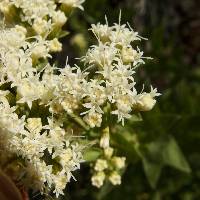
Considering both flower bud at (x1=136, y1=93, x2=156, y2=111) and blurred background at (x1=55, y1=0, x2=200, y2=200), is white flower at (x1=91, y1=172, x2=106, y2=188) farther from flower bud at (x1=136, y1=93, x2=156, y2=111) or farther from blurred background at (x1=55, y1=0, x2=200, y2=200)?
flower bud at (x1=136, y1=93, x2=156, y2=111)

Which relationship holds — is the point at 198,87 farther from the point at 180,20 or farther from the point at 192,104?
the point at 180,20

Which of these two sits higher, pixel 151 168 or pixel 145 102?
pixel 145 102

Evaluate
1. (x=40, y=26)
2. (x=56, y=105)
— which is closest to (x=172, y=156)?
(x=56, y=105)

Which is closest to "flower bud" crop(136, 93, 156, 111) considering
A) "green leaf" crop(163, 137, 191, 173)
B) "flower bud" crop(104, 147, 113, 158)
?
"flower bud" crop(104, 147, 113, 158)

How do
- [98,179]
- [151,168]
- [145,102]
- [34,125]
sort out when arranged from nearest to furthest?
[34,125] → [145,102] → [98,179] → [151,168]

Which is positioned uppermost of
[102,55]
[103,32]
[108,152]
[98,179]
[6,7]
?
[6,7]

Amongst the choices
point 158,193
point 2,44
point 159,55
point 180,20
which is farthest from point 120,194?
point 180,20

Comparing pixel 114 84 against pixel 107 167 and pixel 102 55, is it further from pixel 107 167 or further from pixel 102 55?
pixel 107 167
